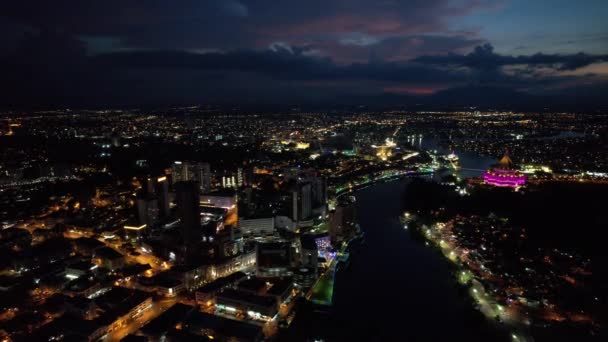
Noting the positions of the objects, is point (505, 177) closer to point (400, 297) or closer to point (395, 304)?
point (400, 297)

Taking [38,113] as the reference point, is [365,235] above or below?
below

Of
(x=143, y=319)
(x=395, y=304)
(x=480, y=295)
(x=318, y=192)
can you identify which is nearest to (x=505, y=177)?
(x=318, y=192)

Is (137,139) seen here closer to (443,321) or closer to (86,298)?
(86,298)

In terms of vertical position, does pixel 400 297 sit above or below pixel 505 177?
below

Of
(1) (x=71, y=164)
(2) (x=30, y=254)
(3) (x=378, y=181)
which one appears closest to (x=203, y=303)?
(2) (x=30, y=254)

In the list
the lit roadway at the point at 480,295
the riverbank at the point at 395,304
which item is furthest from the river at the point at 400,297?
the lit roadway at the point at 480,295

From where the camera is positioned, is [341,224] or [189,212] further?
[341,224]

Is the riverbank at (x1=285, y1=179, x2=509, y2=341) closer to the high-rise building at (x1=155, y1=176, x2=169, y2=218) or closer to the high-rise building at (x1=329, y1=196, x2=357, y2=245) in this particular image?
the high-rise building at (x1=329, y1=196, x2=357, y2=245)

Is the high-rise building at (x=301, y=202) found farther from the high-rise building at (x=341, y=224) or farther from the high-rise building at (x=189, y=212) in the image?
the high-rise building at (x=189, y=212)
